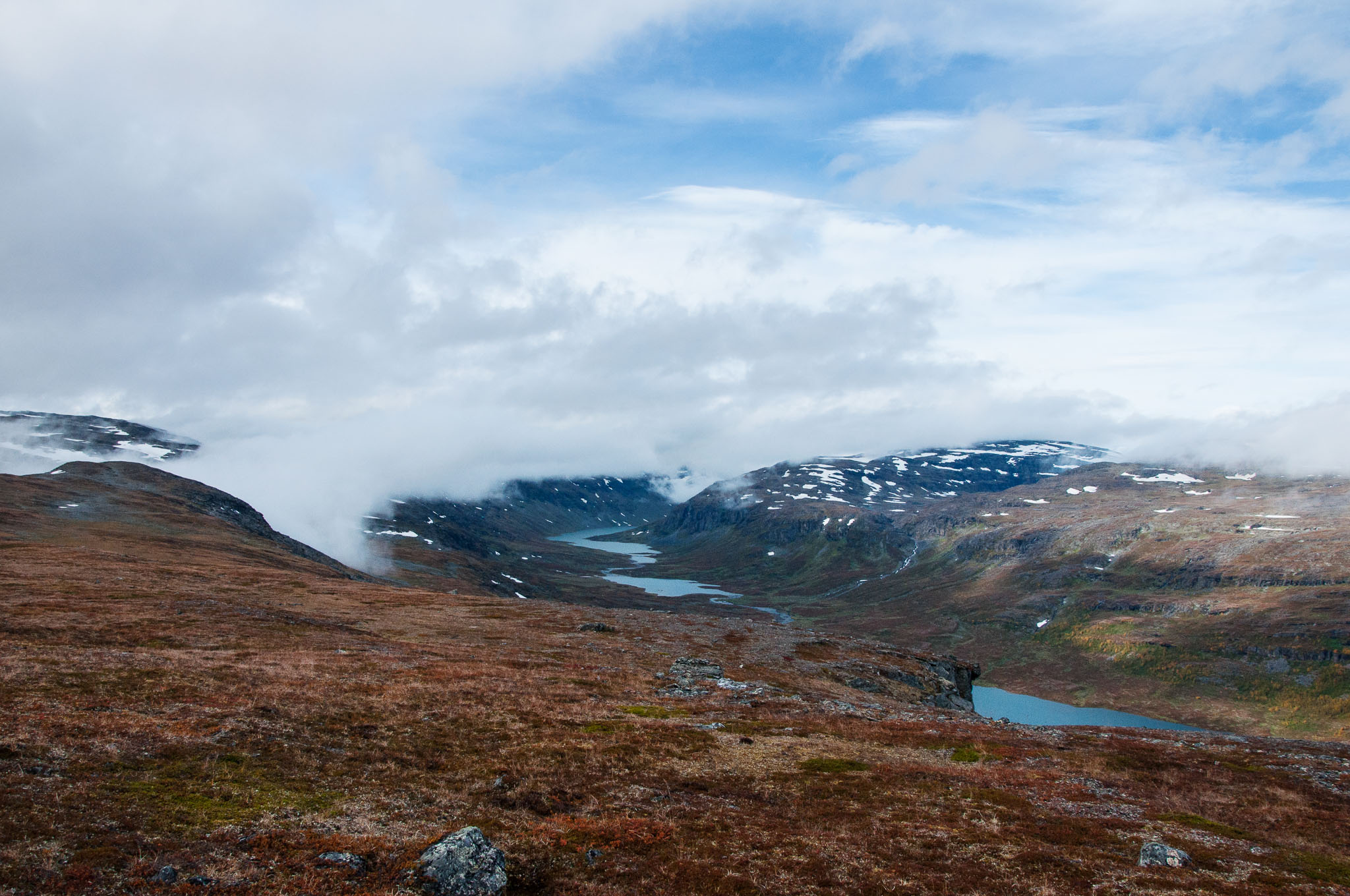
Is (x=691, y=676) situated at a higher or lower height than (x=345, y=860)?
lower

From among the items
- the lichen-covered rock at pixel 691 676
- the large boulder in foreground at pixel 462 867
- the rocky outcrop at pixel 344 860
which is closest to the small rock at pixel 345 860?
the rocky outcrop at pixel 344 860

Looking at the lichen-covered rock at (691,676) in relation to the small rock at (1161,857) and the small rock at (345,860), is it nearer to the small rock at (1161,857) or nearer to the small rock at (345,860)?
the small rock at (1161,857)

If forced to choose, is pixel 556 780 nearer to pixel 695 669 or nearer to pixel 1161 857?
pixel 1161 857

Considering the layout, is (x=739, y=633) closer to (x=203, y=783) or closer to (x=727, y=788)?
(x=727, y=788)

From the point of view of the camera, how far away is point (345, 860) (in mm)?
20000

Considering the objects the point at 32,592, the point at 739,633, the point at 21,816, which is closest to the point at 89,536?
the point at 32,592

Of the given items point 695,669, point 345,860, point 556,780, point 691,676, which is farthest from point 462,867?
point 695,669

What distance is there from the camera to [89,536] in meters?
128

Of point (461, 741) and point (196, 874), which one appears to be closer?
point (196, 874)

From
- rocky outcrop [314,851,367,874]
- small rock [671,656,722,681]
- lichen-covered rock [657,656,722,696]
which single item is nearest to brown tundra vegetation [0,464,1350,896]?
rocky outcrop [314,851,367,874]

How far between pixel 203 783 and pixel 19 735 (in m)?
7.71

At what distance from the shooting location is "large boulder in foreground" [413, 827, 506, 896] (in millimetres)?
19312

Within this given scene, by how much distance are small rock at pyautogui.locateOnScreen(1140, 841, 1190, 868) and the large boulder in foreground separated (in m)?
25.0

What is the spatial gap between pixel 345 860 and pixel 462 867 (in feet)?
12.2
